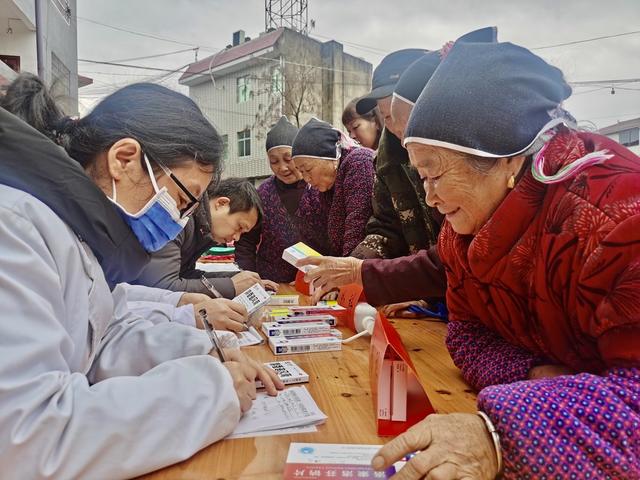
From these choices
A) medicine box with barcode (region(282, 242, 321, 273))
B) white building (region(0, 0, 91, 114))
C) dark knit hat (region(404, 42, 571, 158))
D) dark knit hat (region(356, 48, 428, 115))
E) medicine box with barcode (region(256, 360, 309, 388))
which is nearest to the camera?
dark knit hat (region(404, 42, 571, 158))

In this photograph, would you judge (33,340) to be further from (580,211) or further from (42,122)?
(580,211)

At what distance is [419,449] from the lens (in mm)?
747

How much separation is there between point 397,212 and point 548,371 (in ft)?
4.44

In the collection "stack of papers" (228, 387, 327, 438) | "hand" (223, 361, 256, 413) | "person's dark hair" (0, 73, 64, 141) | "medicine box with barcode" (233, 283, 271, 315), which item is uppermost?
"person's dark hair" (0, 73, 64, 141)

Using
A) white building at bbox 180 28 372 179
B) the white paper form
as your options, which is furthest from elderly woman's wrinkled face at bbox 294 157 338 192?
white building at bbox 180 28 372 179

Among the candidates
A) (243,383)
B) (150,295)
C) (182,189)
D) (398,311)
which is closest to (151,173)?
(182,189)

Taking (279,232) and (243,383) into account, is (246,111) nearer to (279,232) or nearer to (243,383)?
(279,232)

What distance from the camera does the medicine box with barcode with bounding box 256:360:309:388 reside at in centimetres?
126

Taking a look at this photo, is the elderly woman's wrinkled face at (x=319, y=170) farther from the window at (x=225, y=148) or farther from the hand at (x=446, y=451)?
the hand at (x=446, y=451)

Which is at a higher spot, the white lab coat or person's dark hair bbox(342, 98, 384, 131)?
person's dark hair bbox(342, 98, 384, 131)

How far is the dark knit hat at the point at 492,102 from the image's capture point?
0.96 metres

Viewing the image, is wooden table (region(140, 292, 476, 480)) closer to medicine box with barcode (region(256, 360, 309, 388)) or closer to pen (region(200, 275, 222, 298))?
medicine box with barcode (region(256, 360, 309, 388))

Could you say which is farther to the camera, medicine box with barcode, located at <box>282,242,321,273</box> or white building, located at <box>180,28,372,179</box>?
white building, located at <box>180,28,372,179</box>

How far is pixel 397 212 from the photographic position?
2318 millimetres
